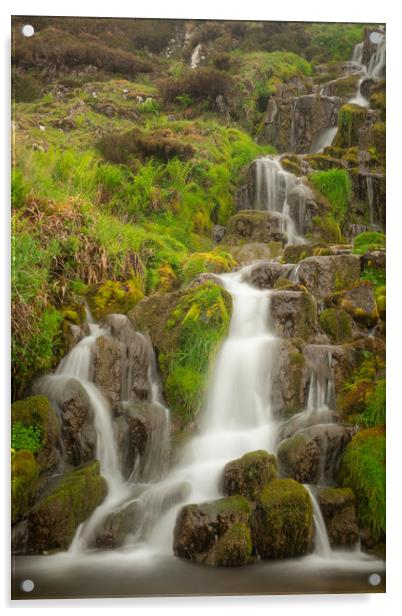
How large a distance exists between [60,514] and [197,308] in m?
1.49

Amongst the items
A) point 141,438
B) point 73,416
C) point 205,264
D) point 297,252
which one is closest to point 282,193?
point 297,252

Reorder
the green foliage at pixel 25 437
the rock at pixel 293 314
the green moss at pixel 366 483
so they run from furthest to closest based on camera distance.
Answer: the rock at pixel 293 314 < the green moss at pixel 366 483 < the green foliage at pixel 25 437

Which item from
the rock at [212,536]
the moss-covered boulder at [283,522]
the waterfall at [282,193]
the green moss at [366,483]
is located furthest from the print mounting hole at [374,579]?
the waterfall at [282,193]

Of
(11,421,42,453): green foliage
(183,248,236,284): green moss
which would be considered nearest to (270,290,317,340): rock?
(183,248,236,284): green moss

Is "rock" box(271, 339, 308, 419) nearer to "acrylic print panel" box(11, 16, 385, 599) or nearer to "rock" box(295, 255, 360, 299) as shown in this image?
"acrylic print panel" box(11, 16, 385, 599)

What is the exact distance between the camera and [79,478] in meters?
4.12

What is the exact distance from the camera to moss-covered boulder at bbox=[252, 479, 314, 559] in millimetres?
4098

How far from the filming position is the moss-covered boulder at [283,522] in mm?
4098

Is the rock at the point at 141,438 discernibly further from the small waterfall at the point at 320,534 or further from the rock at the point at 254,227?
the rock at the point at 254,227

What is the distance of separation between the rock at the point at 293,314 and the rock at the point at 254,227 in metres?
0.38

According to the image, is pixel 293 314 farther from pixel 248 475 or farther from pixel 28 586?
pixel 28 586
